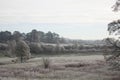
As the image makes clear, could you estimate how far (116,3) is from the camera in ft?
68.1

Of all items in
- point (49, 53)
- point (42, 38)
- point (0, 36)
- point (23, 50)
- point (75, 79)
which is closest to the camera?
point (75, 79)

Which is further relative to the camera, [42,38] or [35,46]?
[42,38]

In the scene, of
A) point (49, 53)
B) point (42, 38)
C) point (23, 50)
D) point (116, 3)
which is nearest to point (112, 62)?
point (116, 3)

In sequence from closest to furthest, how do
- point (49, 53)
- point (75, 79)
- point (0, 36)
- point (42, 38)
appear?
1. point (75, 79)
2. point (49, 53)
3. point (0, 36)
4. point (42, 38)

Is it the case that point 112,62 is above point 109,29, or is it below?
below

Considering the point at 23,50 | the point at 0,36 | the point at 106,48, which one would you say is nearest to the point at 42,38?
the point at 0,36

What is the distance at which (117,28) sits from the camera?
21.3 meters

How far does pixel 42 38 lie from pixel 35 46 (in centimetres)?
7981

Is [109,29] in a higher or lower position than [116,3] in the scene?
lower

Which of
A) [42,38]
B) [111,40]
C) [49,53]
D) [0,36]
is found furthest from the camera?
[42,38]

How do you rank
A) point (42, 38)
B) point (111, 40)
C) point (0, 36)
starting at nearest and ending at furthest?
1. point (111, 40)
2. point (0, 36)
3. point (42, 38)

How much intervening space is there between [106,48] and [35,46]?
7318 cm

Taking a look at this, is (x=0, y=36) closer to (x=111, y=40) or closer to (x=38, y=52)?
(x=38, y=52)

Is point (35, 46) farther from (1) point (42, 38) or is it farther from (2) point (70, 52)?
(1) point (42, 38)
